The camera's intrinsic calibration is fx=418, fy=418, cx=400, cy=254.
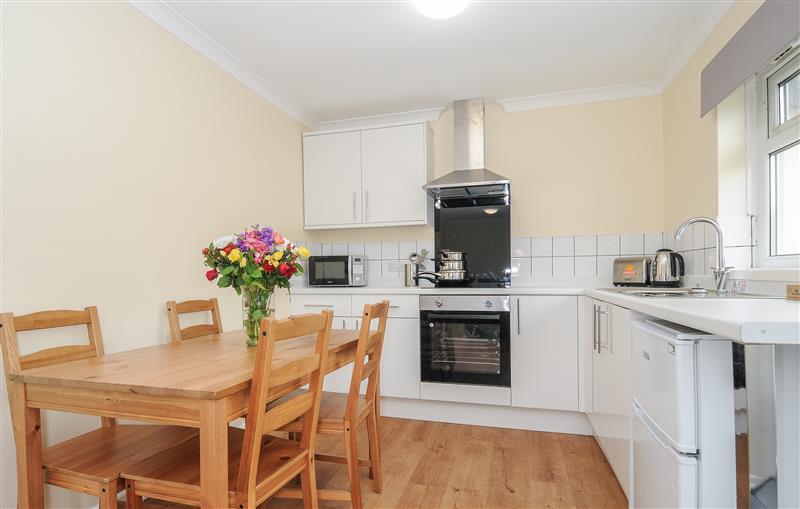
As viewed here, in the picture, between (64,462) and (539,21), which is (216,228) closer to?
(64,462)

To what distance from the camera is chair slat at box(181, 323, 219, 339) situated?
2.12 metres

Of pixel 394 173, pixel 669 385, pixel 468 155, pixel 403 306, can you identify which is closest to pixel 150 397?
pixel 669 385

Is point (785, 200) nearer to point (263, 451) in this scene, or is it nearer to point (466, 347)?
point (466, 347)

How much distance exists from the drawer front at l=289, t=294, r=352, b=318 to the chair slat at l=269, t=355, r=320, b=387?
1698 millimetres

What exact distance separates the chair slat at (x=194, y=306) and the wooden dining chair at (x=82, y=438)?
43 centimetres

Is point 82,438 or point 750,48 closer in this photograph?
point 82,438

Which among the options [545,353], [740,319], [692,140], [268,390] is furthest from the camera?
[545,353]

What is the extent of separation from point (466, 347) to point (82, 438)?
207cm

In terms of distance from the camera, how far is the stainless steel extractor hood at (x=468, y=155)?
3.22 m

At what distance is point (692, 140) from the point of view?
252cm

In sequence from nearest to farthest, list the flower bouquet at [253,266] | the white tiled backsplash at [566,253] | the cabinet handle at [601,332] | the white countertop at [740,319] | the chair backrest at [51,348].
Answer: the white countertop at [740,319], the chair backrest at [51,348], the flower bouquet at [253,266], the cabinet handle at [601,332], the white tiled backsplash at [566,253]

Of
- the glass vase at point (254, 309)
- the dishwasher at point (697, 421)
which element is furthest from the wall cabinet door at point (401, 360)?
the dishwasher at point (697, 421)

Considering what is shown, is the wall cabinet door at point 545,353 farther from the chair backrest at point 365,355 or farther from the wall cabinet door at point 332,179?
the wall cabinet door at point 332,179

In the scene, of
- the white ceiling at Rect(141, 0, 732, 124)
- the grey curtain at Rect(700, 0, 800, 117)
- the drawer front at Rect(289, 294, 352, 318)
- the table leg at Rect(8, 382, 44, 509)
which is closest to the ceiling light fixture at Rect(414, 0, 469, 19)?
the white ceiling at Rect(141, 0, 732, 124)
